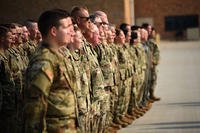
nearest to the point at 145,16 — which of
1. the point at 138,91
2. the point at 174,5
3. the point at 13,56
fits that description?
the point at 174,5

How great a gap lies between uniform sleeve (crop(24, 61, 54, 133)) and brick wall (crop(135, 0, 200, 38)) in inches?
1666

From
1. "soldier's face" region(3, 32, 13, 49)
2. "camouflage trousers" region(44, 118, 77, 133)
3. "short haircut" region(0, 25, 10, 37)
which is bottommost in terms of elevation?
"camouflage trousers" region(44, 118, 77, 133)

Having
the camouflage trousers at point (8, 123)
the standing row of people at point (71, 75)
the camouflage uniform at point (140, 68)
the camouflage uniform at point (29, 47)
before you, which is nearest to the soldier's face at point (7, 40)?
the standing row of people at point (71, 75)

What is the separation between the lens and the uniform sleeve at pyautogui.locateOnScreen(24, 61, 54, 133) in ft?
12.9

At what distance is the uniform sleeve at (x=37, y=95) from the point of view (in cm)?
393

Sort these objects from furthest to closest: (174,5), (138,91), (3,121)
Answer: (174,5) < (138,91) < (3,121)

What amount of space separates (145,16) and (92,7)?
32.5m

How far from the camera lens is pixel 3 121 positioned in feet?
21.1

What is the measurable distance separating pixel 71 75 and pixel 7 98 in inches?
88.9

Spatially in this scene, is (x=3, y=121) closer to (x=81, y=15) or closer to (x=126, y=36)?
(x=81, y=15)

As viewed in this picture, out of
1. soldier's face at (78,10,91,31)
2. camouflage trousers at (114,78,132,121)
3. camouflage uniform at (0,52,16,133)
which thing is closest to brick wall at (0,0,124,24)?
camouflage trousers at (114,78,132,121)

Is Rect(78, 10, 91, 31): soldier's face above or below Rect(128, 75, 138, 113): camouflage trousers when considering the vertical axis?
above

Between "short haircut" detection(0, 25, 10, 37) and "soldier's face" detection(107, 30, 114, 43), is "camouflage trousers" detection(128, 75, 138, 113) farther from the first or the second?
"short haircut" detection(0, 25, 10, 37)

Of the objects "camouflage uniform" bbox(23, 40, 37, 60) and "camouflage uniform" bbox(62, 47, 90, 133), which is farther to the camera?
"camouflage uniform" bbox(23, 40, 37, 60)
